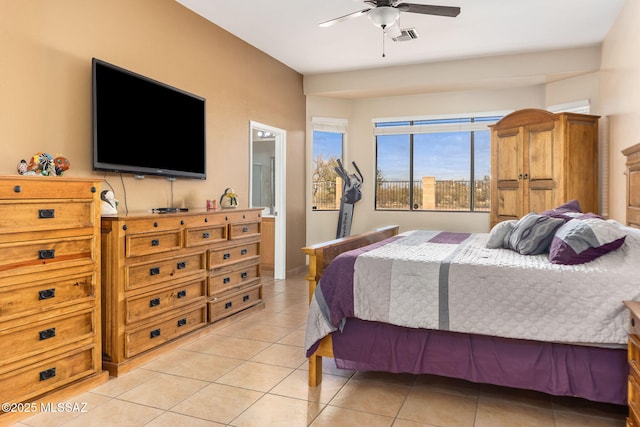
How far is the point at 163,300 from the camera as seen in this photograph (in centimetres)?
331

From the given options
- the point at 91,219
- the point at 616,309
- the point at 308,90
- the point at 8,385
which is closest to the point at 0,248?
the point at 91,219

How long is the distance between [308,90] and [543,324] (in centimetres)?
515

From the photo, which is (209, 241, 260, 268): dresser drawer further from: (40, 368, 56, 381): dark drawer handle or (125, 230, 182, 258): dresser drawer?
(40, 368, 56, 381): dark drawer handle

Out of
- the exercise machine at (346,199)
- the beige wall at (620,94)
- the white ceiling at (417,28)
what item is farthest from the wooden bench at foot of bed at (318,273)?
the exercise machine at (346,199)

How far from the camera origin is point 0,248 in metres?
2.22

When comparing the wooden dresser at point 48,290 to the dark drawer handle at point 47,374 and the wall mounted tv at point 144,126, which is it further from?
the wall mounted tv at point 144,126

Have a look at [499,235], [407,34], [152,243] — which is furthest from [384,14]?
[152,243]

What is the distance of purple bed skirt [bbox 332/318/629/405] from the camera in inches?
86.2

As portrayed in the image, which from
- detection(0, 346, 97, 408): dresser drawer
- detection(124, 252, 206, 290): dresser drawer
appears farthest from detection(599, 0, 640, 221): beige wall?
detection(0, 346, 97, 408): dresser drawer

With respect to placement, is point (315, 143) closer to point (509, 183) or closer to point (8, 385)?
point (509, 183)

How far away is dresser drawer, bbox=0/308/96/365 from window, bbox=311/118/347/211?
443 centimetres

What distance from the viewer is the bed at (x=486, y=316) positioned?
2.18m

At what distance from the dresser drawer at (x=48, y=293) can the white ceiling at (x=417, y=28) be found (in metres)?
2.77

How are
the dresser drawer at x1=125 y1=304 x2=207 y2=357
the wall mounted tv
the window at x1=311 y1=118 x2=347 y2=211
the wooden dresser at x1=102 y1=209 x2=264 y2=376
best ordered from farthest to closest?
the window at x1=311 y1=118 x2=347 y2=211
the wall mounted tv
the dresser drawer at x1=125 y1=304 x2=207 y2=357
the wooden dresser at x1=102 y1=209 x2=264 y2=376
